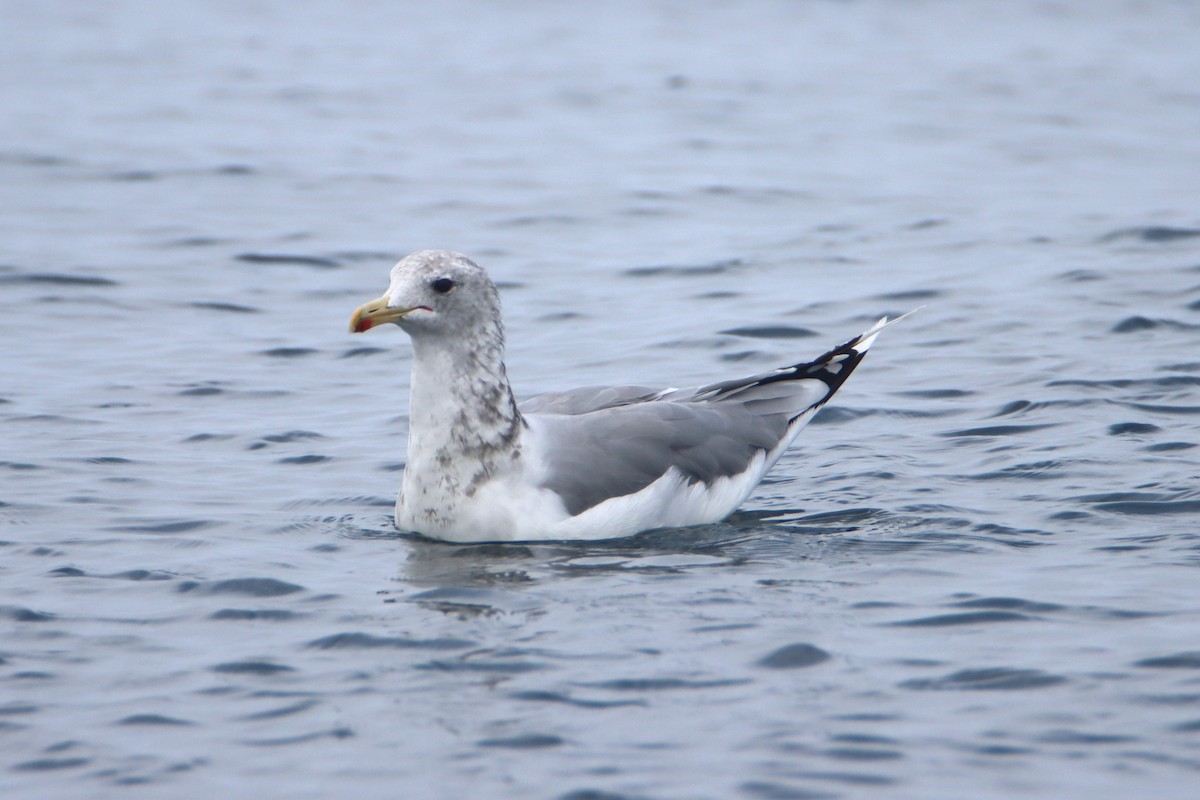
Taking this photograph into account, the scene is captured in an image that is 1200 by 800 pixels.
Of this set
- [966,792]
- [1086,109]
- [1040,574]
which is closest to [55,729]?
[966,792]

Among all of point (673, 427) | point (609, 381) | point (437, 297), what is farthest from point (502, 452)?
point (609, 381)

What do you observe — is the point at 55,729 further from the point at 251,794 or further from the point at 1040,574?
the point at 1040,574

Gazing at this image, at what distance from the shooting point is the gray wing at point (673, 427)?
8.38 m

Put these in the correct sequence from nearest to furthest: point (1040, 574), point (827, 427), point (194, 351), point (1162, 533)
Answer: point (1040, 574), point (1162, 533), point (827, 427), point (194, 351)

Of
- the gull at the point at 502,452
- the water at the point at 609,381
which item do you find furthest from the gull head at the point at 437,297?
the water at the point at 609,381

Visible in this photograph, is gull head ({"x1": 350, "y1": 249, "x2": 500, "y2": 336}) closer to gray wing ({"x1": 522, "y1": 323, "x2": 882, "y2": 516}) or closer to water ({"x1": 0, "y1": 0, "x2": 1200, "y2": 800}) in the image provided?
gray wing ({"x1": 522, "y1": 323, "x2": 882, "y2": 516})

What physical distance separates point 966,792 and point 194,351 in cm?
836

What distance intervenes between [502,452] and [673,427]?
951 millimetres

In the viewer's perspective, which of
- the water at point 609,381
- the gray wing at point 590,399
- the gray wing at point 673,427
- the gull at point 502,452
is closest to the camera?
the water at point 609,381

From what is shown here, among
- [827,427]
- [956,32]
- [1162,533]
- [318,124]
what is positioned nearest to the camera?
[1162,533]

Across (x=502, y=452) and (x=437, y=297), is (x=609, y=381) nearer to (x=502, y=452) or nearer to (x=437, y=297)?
(x=502, y=452)

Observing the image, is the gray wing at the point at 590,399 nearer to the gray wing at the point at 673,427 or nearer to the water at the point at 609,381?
the gray wing at the point at 673,427

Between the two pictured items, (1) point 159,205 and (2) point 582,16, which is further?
(2) point 582,16

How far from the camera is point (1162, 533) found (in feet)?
27.1
